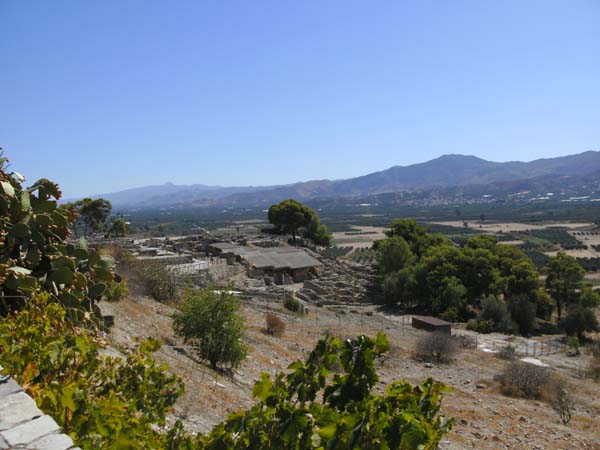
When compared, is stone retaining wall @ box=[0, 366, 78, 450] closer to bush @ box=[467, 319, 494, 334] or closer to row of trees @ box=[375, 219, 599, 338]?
bush @ box=[467, 319, 494, 334]

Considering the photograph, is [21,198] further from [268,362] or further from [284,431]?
[268,362]

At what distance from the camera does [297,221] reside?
186 feet

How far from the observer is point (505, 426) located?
11.3 m

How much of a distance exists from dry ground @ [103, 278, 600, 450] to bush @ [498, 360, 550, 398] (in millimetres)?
490

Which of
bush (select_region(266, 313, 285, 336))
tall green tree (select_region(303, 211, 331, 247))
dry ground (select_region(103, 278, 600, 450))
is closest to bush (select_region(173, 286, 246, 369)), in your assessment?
dry ground (select_region(103, 278, 600, 450))

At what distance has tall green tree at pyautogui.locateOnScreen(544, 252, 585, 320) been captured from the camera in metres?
33.4

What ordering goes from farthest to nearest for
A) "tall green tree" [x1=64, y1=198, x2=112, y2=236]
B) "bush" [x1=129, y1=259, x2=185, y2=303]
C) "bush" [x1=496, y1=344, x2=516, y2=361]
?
"tall green tree" [x1=64, y1=198, x2=112, y2=236] → "bush" [x1=496, y1=344, x2=516, y2=361] → "bush" [x1=129, y1=259, x2=185, y2=303]

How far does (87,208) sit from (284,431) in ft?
152

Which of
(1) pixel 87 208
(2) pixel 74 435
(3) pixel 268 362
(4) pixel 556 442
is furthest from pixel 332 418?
(1) pixel 87 208

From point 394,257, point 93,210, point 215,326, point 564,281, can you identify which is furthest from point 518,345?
point 93,210

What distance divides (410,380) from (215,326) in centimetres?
648

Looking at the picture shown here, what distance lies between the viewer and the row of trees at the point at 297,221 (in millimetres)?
56812

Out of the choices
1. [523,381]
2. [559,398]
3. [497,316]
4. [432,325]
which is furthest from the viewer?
[497,316]

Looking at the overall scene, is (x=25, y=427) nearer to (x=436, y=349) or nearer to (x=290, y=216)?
(x=436, y=349)
